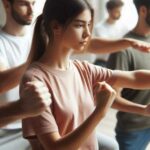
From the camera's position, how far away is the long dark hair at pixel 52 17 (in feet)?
3.30

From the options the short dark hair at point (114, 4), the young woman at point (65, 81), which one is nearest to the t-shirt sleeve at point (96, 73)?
A: the young woman at point (65, 81)

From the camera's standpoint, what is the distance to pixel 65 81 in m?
1.02

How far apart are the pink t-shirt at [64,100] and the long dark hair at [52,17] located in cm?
8

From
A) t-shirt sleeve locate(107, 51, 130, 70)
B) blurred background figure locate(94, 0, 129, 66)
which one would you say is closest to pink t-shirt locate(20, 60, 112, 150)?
t-shirt sleeve locate(107, 51, 130, 70)

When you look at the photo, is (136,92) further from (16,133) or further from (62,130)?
(62,130)

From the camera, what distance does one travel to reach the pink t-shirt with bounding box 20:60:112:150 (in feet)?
3.12

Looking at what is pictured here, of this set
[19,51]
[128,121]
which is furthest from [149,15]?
[19,51]

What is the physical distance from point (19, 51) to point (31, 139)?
2.31ft

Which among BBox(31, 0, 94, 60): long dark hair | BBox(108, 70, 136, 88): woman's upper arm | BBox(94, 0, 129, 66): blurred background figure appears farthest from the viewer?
BBox(94, 0, 129, 66): blurred background figure

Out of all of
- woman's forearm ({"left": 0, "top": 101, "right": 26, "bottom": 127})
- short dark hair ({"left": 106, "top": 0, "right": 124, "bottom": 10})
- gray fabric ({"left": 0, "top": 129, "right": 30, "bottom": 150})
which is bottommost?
short dark hair ({"left": 106, "top": 0, "right": 124, "bottom": 10})

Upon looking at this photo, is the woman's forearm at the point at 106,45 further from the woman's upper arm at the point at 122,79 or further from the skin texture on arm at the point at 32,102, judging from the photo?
the skin texture on arm at the point at 32,102

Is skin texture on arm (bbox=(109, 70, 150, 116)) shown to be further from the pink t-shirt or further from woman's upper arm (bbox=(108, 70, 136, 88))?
the pink t-shirt

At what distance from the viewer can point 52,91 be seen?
97 cm

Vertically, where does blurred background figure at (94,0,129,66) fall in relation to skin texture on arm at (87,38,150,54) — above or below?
below
